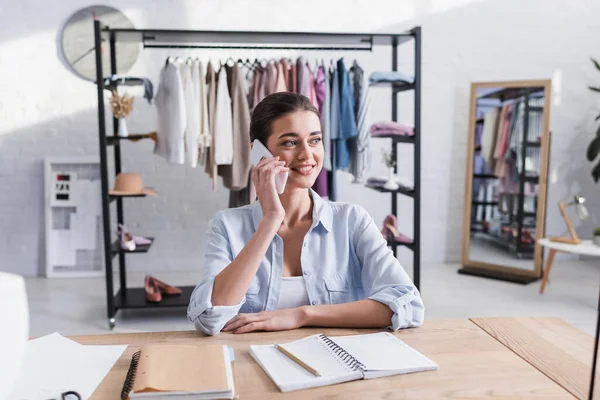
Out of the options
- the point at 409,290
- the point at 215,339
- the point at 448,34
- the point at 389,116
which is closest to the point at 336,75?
the point at 389,116

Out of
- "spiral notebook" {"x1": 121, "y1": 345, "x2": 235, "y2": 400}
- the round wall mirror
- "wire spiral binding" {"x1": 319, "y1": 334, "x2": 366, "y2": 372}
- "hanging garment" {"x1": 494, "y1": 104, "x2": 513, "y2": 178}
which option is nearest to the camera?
"spiral notebook" {"x1": 121, "y1": 345, "x2": 235, "y2": 400}

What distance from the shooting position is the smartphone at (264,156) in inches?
63.1

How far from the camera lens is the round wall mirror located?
14.9 ft

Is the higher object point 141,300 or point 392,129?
point 392,129

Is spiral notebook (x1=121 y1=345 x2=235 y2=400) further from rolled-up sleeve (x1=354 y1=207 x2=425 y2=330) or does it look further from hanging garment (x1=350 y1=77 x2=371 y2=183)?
hanging garment (x1=350 y1=77 x2=371 y2=183)

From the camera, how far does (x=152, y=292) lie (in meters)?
3.66

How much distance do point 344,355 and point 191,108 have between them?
263 centimetres

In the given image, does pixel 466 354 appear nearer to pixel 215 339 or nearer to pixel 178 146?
pixel 215 339

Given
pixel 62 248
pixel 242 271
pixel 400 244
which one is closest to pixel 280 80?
pixel 400 244

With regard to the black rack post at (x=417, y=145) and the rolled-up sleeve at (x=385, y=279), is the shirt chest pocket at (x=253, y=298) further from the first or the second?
the black rack post at (x=417, y=145)

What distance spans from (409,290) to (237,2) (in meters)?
3.81

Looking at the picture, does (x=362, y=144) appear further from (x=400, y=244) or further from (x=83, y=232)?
(x=83, y=232)

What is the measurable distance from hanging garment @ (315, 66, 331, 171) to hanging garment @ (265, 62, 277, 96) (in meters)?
0.28

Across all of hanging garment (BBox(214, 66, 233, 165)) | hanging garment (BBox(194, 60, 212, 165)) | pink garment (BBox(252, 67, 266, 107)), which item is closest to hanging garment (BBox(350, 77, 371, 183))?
pink garment (BBox(252, 67, 266, 107))
